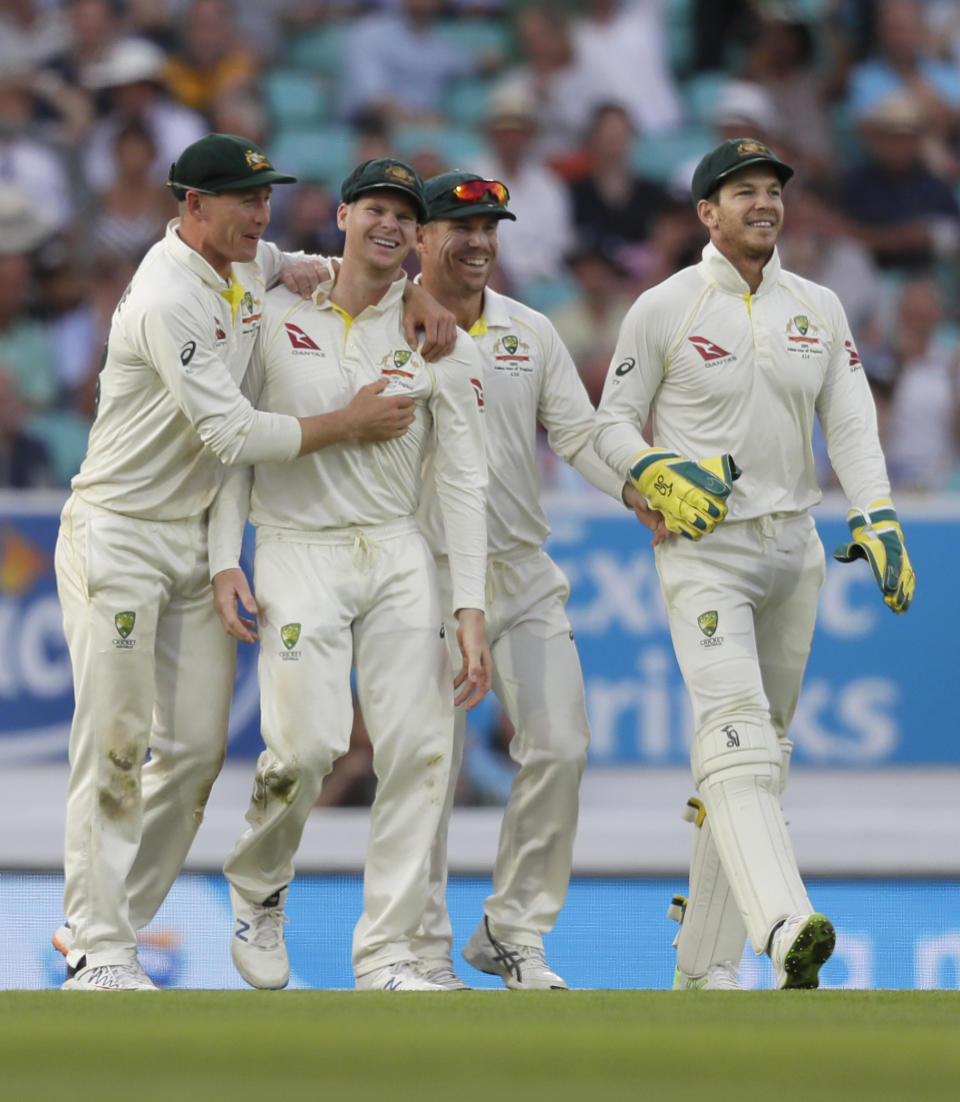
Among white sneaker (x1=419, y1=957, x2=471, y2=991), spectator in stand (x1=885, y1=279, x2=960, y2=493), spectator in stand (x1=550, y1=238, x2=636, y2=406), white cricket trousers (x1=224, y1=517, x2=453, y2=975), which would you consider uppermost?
spectator in stand (x1=550, y1=238, x2=636, y2=406)

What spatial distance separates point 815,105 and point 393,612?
7.16 m

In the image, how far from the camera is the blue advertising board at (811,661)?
7785mm

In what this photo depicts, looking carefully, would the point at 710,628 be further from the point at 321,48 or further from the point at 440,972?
the point at 321,48

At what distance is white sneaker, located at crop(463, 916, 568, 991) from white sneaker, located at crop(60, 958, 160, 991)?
1.02 meters

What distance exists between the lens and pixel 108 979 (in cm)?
446

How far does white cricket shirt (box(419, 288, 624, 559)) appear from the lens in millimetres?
5203

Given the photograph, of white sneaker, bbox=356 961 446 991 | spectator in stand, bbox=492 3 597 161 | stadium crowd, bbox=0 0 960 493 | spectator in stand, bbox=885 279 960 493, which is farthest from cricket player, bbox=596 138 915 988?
spectator in stand, bbox=492 3 597 161

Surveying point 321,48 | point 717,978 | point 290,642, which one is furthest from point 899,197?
point 290,642

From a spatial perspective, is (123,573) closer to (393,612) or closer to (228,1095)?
(393,612)

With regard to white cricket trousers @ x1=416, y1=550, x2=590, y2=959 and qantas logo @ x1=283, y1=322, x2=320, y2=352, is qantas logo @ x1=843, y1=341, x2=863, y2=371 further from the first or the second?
qantas logo @ x1=283, y1=322, x2=320, y2=352

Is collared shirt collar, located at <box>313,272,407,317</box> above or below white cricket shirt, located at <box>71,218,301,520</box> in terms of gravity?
above

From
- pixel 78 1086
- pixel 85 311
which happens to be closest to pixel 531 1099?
pixel 78 1086

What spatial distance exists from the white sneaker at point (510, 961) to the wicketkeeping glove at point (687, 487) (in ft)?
3.98

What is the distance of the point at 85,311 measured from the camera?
958cm
